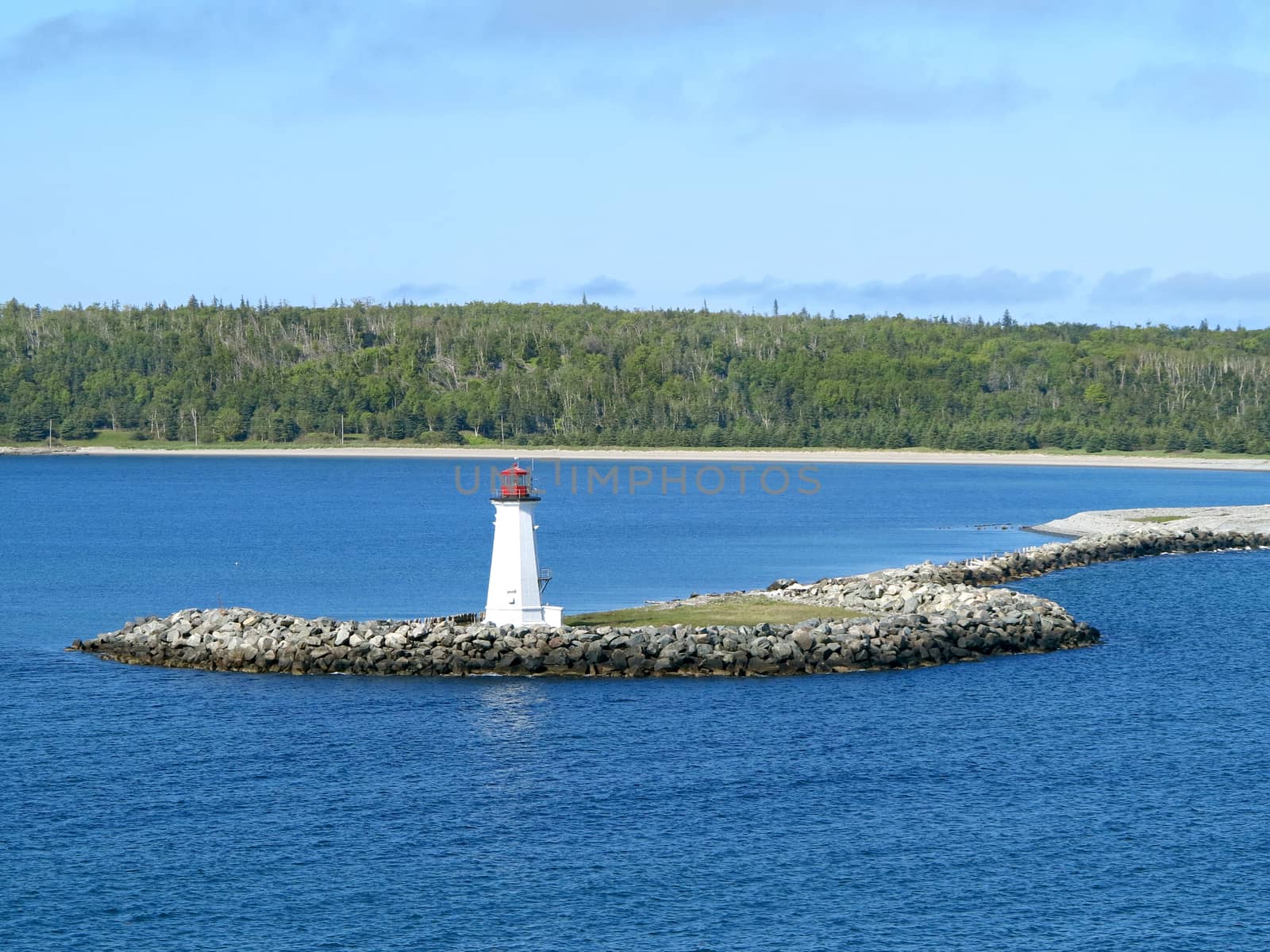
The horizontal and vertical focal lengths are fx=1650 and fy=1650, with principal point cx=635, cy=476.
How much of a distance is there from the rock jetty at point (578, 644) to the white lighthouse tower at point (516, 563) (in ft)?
1.45

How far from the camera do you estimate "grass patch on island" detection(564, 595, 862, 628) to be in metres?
40.4

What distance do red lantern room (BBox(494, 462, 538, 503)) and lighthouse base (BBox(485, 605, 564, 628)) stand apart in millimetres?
2658

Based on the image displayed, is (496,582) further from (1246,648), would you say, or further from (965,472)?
(965,472)

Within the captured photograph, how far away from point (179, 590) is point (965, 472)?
452 feet

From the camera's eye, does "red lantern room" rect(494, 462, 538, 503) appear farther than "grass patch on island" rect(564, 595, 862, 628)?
No

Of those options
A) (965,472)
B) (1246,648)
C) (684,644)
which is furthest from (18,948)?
(965,472)

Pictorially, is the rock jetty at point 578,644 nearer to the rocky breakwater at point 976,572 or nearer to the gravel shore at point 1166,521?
the rocky breakwater at point 976,572

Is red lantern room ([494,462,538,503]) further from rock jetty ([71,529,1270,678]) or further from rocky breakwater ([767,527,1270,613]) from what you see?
rocky breakwater ([767,527,1270,613])

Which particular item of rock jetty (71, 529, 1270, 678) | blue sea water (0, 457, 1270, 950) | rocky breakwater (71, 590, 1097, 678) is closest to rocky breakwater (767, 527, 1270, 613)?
rock jetty (71, 529, 1270, 678)

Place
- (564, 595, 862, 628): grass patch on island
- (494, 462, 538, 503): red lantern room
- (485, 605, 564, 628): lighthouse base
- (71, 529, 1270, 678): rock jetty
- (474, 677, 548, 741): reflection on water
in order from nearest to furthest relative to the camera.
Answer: (474, 677, 548, 741): reflection on water
(494, 462, 538, 503): red lantern room
(71, 529, 1270, 678): rock jetty
(485, 605, 564, 628): lighthouse base
(564, 595, 862, 628): grass patch on island

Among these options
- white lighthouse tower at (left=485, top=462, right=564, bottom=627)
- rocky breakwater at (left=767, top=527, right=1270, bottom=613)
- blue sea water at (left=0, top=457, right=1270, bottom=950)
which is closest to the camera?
blue sea water at (left=0, top=457, right=1270, bottom=950)

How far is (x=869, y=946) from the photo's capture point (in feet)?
67.7

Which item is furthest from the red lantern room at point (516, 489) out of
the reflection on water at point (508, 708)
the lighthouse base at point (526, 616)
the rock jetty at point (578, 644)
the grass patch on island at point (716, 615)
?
the grass patch on island at point (716, 615)

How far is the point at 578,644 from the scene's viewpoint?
36.7 m
